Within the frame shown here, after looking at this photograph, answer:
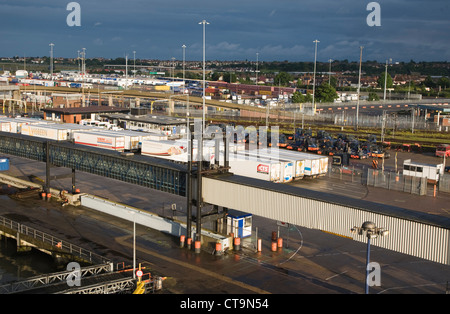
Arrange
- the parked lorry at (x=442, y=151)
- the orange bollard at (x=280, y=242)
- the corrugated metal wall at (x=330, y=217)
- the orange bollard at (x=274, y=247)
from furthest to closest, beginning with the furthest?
the parked lorry at (x=442, y=151) → the orange bollard at (x=280, y=242) → the orange bollard at (x=274, y=247) → the corrugated metal wall at (x=330, y=217)

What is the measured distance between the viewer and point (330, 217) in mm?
25281

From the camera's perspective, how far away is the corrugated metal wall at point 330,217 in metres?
22.3

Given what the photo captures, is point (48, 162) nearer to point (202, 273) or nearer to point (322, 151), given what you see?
point (202, 273)

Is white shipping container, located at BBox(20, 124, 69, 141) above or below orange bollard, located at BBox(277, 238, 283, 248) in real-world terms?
above

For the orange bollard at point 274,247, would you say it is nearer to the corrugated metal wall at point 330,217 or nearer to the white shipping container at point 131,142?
the corrugated metal wall at point 330,217

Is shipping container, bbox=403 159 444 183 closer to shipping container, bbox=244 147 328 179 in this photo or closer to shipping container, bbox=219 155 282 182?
shipping container, bbox=244 147 328 179

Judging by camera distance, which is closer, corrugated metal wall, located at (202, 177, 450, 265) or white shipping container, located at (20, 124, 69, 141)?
corrugated metal wall, located at (202, 177, 450, 265)

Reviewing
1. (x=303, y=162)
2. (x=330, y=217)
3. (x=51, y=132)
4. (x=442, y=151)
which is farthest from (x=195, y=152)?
A: (x=442, y=151)

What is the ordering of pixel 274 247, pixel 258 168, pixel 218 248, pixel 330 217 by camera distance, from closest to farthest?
pixel 330 217
pixel 218 248
pixel 274 247
pixel 258 168

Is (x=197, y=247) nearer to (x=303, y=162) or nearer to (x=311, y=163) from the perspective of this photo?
(x=303, y=162)

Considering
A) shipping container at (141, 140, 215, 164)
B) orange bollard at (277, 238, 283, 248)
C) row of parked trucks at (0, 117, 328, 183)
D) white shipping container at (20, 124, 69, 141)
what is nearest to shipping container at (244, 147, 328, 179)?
row of parked trucks at (0, 117, 328, 183)

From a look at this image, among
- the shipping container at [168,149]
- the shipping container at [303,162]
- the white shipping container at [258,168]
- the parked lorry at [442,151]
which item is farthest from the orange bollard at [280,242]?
the parked lorry at [442,151]

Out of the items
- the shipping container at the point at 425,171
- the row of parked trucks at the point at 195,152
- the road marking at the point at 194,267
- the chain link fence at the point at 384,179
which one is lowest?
the road marking at the point at 194,267

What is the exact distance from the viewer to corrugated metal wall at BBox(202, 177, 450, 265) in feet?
73.3
